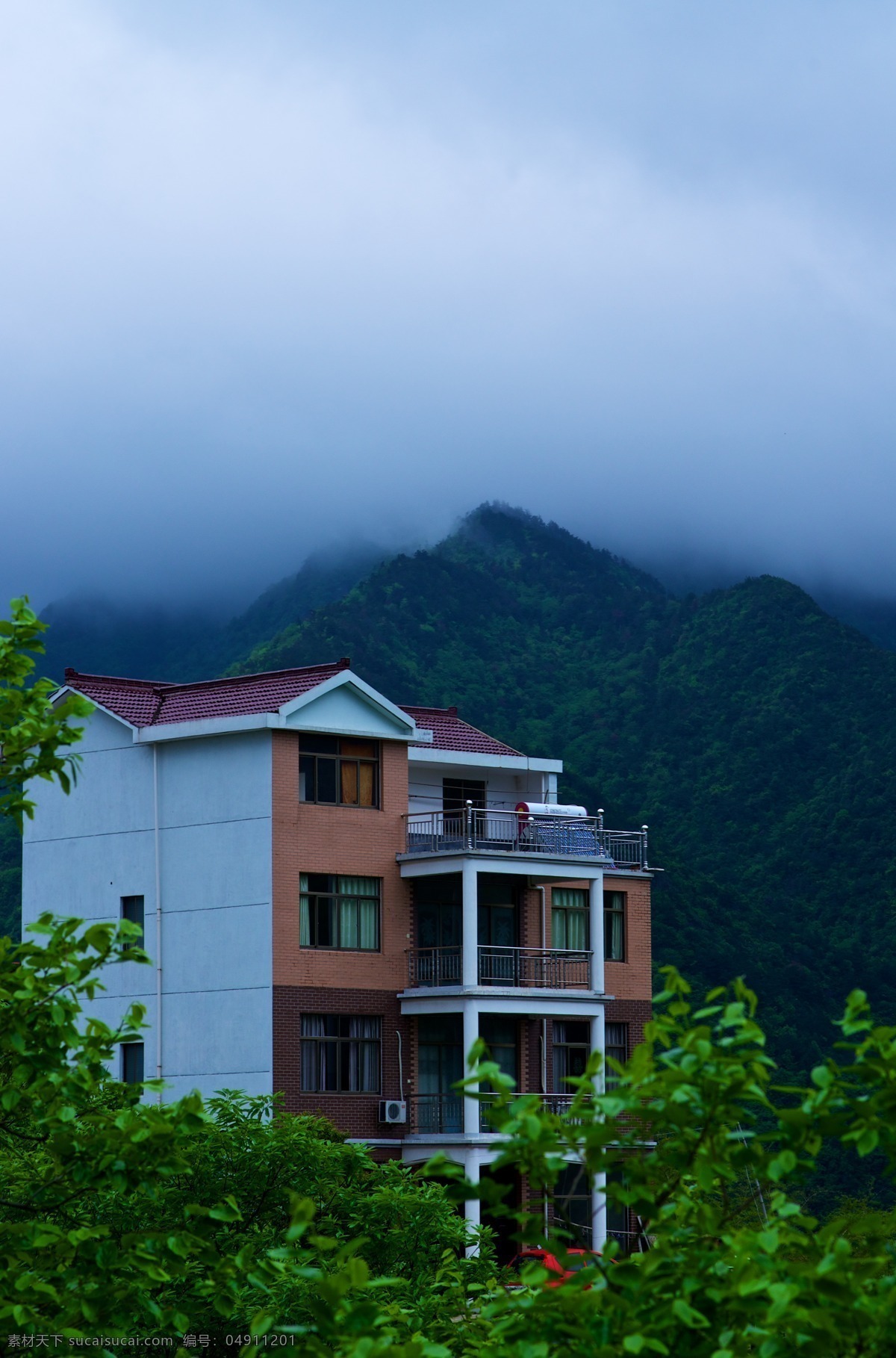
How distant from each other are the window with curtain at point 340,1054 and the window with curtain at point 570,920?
548 cm

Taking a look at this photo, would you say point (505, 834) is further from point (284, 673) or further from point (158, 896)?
point (158, 896)

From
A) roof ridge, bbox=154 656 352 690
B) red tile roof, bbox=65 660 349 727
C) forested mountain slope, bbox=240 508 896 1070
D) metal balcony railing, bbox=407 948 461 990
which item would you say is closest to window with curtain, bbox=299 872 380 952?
metal balcony railing, bbox=407 948 461 990

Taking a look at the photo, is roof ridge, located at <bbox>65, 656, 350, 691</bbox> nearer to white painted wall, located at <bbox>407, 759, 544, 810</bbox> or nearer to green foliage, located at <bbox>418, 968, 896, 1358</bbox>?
white painted wall, located at <bbox>407, 759, 544, 810</bbox>

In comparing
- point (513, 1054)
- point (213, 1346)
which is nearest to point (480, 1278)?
point (213, 1346)

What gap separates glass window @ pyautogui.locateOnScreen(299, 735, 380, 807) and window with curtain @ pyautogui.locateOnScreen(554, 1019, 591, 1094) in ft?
24.1

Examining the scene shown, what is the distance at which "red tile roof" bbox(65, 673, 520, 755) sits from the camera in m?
42.9

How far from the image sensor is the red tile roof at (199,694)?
4288 cm

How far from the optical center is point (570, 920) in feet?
152

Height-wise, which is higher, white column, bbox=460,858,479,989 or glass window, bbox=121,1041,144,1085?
white column, bbox=460,858,479,989

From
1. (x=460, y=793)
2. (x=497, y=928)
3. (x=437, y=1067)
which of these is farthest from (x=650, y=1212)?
(x=460, y=793)

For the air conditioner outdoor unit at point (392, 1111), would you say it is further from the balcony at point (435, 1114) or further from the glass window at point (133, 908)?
the glass window at point (133, 908)

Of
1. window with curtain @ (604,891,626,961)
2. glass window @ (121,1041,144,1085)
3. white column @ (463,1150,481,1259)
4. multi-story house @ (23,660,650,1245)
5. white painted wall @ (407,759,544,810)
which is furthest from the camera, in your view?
window with curtain @ (604,891,626,961)

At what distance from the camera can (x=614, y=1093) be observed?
643 cm

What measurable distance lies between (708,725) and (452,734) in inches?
2025
